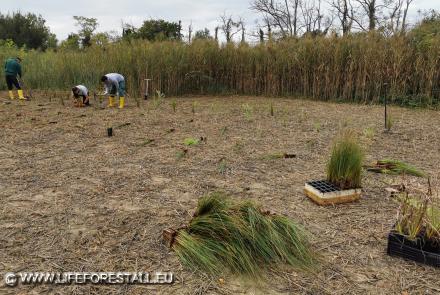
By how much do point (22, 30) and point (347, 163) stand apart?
24.4 m

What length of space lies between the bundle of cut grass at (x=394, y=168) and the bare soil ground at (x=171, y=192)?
0.13 meters

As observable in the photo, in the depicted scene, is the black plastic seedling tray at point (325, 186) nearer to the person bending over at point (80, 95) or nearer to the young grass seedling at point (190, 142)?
the young grass seedling at point (190, 142)

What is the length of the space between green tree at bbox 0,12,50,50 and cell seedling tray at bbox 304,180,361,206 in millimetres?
23421

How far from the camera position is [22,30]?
72.0 feet

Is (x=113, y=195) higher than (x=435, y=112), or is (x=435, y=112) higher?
(x=435, y=112)

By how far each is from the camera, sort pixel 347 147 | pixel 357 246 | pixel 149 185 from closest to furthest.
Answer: pixel 357 246
pixel 347 147
pixel 149 185

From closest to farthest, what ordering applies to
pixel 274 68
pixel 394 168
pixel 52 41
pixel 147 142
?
1. pixel 394 168
2. pixel 147 142
3. pixel 274 68
4. pixel 52 41

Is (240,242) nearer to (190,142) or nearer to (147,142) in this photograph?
(190,142)

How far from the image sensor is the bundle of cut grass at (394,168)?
3.34 meters

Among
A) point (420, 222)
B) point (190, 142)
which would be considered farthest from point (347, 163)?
point (190, 142)

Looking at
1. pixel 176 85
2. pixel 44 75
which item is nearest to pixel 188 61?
pixel 176 85

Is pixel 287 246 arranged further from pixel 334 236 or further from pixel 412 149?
pixel 412 149

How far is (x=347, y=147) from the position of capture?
275 cm

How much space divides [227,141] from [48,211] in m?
2.51
